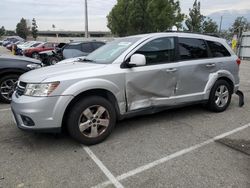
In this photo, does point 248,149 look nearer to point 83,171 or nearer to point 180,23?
point 83,171

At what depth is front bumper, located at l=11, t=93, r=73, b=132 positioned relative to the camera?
3691 mm

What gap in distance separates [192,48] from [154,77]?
1.19m

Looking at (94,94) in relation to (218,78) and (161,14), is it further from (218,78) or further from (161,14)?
(161,14)

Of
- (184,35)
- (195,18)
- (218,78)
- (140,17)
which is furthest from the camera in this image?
(195,18)

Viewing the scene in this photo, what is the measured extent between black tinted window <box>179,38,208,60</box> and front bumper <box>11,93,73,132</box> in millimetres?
2414

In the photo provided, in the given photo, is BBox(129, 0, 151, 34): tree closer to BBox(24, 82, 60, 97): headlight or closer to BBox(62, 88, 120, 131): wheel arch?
BBox(62, 88, 120, 131): wheel arch

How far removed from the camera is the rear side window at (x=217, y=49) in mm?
5539

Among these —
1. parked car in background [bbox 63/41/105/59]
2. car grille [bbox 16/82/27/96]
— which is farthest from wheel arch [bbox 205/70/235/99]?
parked car in background [bbox 63/41/105/59]

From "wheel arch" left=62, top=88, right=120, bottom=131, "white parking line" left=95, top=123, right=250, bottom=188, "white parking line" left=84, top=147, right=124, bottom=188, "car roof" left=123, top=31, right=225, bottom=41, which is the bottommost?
"white parking line" left=84, top=147, right=124, bottom=188

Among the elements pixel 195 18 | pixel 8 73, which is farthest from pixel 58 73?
pixel 195 18

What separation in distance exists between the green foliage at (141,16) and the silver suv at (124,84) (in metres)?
21.0

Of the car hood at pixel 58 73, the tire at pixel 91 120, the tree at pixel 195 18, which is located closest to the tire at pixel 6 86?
the car hood at pixel 58 73

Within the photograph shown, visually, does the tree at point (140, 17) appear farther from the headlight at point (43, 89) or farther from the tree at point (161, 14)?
the headlight at point (43, 89)

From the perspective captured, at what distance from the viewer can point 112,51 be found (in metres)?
4.81
